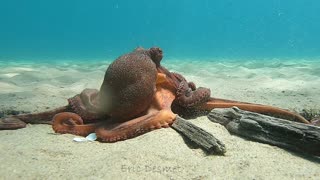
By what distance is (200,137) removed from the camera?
11.8 feet

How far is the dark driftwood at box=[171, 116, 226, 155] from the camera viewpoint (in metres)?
3.44

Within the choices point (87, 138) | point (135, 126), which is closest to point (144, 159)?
point (135, 126)

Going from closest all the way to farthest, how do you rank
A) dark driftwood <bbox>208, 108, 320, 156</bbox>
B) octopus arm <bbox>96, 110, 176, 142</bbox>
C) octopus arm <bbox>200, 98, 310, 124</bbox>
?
dark driftwood <bbox>208, 108, 320, 156</bbox> → octopus arm <bbox>96, 110, 176, 142</bbox> → octopus arm <bbox>200, 98, 310, 124</bbox>

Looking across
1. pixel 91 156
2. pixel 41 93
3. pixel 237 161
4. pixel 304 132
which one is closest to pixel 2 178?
pixel 91 156

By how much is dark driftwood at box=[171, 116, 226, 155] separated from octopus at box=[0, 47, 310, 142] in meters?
0.16

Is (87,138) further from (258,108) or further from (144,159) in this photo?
(258,108)

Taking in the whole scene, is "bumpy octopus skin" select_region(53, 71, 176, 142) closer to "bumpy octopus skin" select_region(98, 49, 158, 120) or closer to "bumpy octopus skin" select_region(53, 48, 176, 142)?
"bumpy octopus skin" select_region(53, 48, 176, 142)

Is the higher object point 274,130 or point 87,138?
point 274,130

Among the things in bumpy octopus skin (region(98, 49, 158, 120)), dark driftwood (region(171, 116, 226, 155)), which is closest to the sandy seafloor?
dark driftwood (region(171, 116, 226, 155))

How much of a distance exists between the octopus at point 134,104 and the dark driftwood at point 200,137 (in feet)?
0.52

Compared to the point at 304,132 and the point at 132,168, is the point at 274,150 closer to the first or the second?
the point at 304,132

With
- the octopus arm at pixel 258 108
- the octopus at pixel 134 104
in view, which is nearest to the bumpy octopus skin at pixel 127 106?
the octopus at pixel 134 104

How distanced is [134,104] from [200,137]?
0.87 meters

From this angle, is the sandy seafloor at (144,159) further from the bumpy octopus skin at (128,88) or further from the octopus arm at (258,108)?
the bumpy octopus skin at (128,88)
